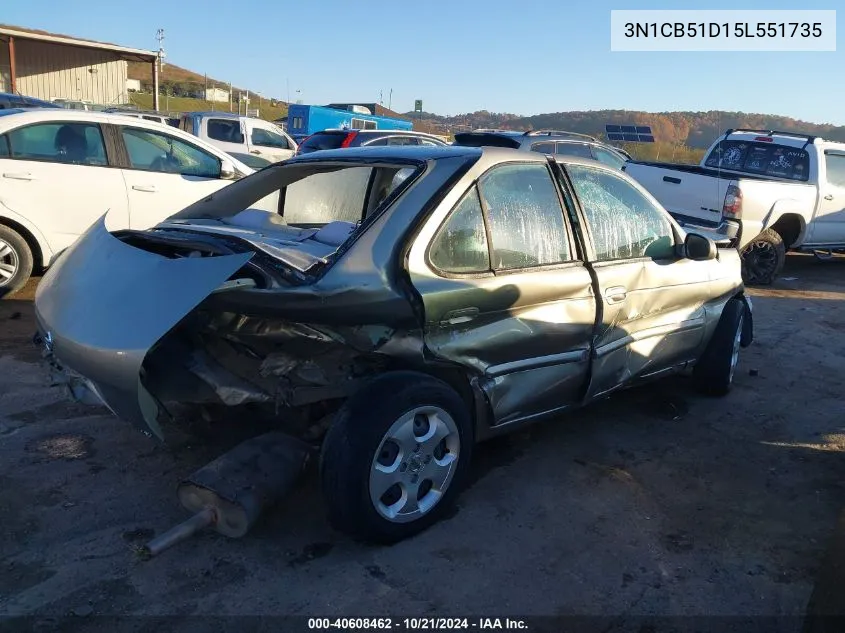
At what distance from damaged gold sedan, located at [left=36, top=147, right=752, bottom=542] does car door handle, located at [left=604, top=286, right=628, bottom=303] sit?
0.7 inches

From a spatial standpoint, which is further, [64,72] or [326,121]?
[64,72]

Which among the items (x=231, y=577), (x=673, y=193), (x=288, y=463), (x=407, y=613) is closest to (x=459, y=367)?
(x=288, y=463)

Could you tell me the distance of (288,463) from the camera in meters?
3.10

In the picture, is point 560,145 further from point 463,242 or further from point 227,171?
point 463,242

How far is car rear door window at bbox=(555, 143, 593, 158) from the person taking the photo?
12273mm

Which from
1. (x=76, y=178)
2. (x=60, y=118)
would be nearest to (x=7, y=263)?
(x=76, y=178)

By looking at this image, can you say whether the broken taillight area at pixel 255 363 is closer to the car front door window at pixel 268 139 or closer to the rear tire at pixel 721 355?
the rear tire at pixel 721 355

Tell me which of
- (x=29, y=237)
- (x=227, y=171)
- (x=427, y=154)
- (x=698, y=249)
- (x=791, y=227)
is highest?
(x=227, y=171)

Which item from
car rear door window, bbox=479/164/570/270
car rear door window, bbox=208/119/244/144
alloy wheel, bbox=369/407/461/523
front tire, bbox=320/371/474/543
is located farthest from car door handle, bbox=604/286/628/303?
car rear door window, bbox=208/119/244/144

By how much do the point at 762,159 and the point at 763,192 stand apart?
173 centimetres

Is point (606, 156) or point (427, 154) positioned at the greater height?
point (606, 156)

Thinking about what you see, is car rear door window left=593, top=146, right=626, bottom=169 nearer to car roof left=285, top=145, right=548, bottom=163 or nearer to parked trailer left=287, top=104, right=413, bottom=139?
car roof left=285, top=145, right=548, bottom=163

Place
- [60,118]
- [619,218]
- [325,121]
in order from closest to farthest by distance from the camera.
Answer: [619,218] → [60,118] → [325,121]

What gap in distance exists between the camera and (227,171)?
7.50m
